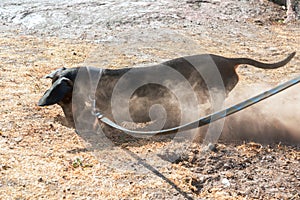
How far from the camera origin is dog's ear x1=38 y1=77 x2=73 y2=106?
498 cm

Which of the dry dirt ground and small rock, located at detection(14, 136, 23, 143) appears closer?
the dry dirt ground

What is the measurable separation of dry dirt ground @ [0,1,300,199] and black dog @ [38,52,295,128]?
0.42m

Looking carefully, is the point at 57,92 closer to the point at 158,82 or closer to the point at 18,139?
the point at 18,139

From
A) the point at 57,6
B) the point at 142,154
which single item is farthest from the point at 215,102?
the point at 57,6

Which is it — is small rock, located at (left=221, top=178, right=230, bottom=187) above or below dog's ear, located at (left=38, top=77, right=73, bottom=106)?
below

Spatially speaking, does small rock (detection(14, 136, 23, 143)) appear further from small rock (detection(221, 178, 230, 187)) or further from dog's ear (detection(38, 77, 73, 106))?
small rock (detection(221, 178, 230, 187))

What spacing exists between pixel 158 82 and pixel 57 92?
1.14 meters

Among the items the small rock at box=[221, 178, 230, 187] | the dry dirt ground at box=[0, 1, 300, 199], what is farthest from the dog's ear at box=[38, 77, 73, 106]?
the small rock at box=[221, 178, 230, 187]

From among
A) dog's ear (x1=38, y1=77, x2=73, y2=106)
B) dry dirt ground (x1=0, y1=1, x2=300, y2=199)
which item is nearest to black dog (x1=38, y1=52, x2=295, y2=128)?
dog's ear (x1=38, y1=77, x2=73, y2=106)

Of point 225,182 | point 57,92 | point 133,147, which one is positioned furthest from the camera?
point 57,92

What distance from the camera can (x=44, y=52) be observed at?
8.85m

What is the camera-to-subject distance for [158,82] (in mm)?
5094

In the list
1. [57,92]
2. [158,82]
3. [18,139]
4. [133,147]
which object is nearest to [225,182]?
[133,147]

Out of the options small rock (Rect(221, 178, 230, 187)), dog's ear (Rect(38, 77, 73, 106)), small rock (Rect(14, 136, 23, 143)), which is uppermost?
dog's ear (Rect(38, 77, 73, 106))
